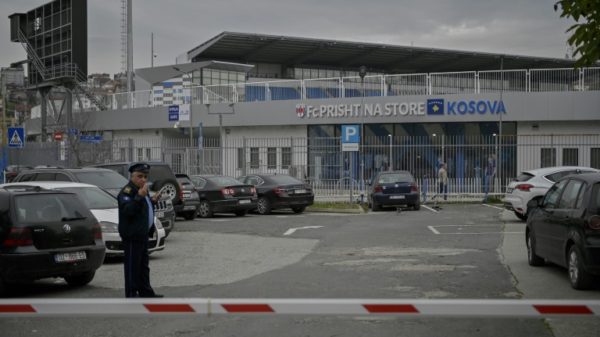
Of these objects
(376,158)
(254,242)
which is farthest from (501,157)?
(254,242)

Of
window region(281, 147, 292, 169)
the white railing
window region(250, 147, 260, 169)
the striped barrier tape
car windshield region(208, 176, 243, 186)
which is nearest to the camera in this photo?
the striped barrier tape

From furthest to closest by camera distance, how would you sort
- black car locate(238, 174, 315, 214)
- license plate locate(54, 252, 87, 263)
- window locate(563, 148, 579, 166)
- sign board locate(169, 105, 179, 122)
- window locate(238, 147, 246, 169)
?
sign board locate(169, 105, 179, 122) → window locate(238, 147, 246, 169) → window locate(563, 148, 579, 166) → black car locate(238, 174, 315, 214) → license plate locate(54, 252, 87, 263)

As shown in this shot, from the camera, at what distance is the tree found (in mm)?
9141

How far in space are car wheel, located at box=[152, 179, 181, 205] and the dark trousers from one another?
11.5 m

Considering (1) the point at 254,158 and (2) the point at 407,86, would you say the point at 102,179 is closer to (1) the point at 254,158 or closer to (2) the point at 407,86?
(1) the point at 254,158

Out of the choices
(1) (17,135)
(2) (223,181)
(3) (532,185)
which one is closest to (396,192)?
(2) (223,181)

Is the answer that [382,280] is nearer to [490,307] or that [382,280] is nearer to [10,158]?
[490,307]

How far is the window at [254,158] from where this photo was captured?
37.9 m

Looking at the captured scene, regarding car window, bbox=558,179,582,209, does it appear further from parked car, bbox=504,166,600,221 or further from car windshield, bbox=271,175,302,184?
car windshield, bbox=271,175,302,184

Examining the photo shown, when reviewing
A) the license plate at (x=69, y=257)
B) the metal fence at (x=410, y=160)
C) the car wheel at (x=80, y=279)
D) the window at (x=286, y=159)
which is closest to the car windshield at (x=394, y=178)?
the metal fence at (x=410, y=160)

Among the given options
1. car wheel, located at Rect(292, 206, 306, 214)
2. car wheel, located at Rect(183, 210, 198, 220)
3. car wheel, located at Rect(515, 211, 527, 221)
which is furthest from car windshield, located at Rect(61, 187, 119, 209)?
car wheel, located at Rect(292, 206, 306, 214)

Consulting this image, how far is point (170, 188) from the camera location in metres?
21.8

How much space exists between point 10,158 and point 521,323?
166 feet

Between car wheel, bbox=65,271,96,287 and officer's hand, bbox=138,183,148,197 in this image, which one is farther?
car wheel, bbox=65,271,96,287
